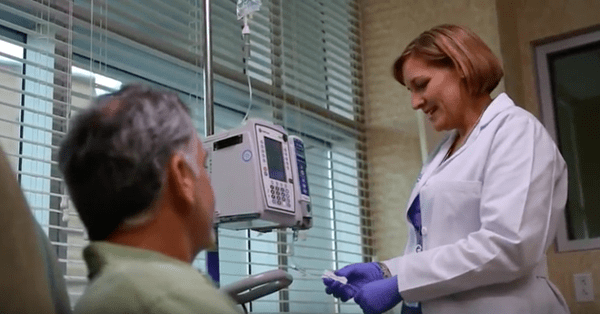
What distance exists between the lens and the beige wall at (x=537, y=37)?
309cm

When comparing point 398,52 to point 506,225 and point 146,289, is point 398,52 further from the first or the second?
point 146,289

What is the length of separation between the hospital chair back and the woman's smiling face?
4.27 feet

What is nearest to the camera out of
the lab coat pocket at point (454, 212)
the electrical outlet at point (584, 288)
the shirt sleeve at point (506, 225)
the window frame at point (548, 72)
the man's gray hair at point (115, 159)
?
the man's gray hair at point (115, 159)

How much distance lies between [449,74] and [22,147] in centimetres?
123

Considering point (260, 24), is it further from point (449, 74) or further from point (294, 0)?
point (449, 74)

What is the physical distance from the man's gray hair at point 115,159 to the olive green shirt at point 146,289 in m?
0.09

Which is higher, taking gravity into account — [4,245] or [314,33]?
[314,33]

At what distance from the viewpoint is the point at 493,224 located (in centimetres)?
173

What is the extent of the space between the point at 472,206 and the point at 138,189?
1.04 meters

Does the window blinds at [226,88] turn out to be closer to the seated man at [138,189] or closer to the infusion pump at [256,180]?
the infusion pump at [256,180]

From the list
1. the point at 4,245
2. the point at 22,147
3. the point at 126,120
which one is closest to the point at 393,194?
the point at 22,147

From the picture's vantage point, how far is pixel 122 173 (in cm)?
101

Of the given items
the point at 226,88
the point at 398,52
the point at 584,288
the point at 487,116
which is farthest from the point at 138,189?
the point at 398,52

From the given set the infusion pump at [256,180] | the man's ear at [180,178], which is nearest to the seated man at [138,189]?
the man's ear at [180,178]
